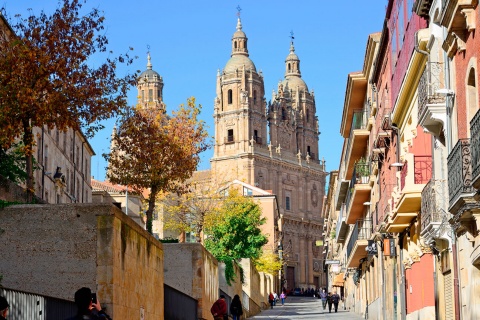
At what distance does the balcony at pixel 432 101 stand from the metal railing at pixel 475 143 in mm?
4040

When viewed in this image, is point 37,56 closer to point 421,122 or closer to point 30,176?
point 30,176

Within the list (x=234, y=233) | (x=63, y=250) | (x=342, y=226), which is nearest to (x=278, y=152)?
(x=234, y=233)

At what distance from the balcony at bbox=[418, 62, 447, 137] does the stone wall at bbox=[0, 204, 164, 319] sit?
5.65m

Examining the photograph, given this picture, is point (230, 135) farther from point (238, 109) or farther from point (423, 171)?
point (423, 171)

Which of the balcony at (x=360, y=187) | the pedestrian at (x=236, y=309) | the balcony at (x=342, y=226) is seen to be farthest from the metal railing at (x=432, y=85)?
the balcony at (x=342, y=226)

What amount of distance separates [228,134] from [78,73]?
11602 cm

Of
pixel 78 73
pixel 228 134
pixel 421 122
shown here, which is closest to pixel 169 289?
pixel 78 73

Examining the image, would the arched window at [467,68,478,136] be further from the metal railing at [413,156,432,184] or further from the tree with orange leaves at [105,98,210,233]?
the tree with orange leaves at [105,98,210,233]

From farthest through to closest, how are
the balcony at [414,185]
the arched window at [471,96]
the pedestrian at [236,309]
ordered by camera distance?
the pedestrian at [236,309], the balcony at [414,185], the arched window at [471,96]

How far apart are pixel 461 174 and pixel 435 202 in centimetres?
398

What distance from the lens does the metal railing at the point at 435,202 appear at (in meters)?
18.6

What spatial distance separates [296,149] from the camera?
152 meters

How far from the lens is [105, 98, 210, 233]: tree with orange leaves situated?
4091 centimetres

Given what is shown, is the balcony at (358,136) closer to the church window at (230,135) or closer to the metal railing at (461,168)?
the metal railing at (461,168)
